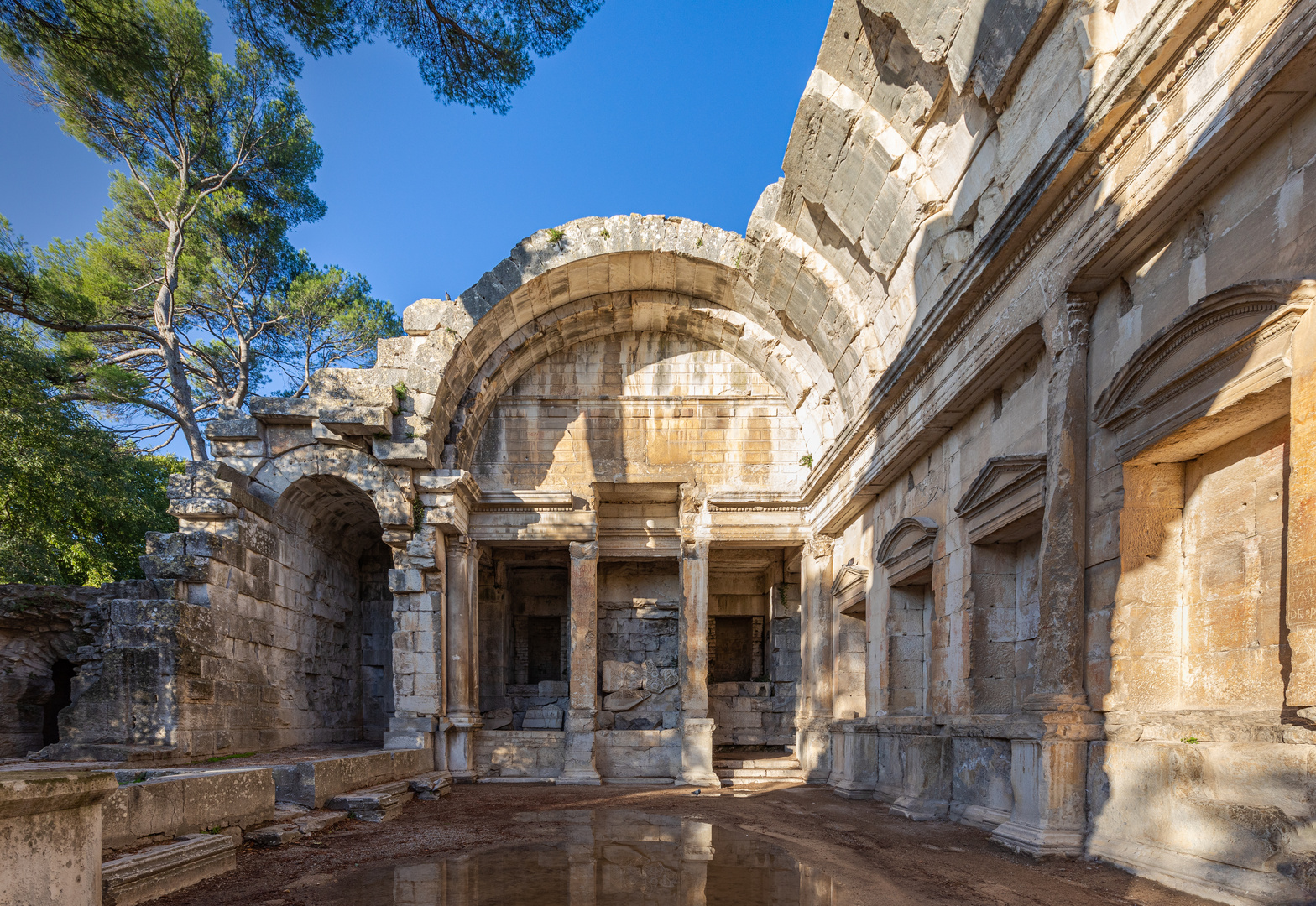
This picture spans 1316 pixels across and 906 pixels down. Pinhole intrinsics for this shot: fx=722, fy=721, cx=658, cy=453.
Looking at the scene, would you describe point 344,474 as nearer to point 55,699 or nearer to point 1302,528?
point 55,699

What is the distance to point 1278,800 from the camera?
3.29 m

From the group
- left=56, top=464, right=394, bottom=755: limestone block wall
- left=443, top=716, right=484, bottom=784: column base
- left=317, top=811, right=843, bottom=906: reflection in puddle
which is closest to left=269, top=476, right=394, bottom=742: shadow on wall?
left=56, top=464, right=394, bottom=755: limestone block wall

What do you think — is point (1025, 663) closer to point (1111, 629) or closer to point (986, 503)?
point (986, 503)

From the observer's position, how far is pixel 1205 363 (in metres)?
3.76

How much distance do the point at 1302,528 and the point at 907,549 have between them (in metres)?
4.96

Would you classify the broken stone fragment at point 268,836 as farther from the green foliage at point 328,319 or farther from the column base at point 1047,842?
the green foliage at point 328,319

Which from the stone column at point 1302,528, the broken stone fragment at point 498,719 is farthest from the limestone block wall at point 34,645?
the stone column at point 1302,528

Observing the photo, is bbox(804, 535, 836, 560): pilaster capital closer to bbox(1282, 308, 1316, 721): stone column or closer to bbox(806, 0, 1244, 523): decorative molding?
bbox(806, 0, 1244, 523): decorative molding

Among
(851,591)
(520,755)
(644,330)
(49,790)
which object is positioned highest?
(644,330)

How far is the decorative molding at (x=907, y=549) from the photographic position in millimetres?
7500

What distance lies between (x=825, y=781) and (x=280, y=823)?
719cm

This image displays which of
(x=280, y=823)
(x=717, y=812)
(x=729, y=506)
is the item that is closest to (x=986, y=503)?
(x=717, y=812)

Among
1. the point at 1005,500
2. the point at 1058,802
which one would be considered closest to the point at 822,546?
the point at 1005,500

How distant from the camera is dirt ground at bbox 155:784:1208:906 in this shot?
410 centimetres
